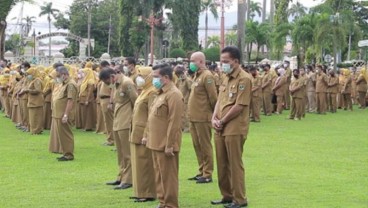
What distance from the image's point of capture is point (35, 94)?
53.1ft

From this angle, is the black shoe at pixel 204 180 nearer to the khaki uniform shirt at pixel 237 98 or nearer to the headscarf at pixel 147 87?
the headscarf at pixel 147 87

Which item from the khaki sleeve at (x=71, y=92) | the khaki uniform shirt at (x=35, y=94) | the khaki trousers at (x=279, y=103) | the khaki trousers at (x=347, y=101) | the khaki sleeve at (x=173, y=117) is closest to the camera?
the khaki sleeve at (x=173, y=117)

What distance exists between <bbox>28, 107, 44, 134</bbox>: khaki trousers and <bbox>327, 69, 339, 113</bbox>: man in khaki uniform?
1220 centimetres

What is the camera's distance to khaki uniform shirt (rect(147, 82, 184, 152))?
7.73 metres

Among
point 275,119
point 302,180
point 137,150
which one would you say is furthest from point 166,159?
point 275,119

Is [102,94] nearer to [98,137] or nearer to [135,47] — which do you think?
[98,137]

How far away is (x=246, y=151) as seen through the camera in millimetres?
13516

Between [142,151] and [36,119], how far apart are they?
8494 millimetres

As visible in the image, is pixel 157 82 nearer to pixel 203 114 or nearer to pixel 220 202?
pixel 220 202

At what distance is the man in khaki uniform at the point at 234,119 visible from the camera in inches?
312

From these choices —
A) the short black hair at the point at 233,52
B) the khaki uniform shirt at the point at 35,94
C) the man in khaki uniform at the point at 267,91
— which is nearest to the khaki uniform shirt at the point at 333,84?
the man in khaki uniform at the point at 267,91

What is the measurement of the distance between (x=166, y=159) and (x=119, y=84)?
7.15ft

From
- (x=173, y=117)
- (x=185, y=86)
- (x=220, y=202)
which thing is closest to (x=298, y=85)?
(x=185, y=86)

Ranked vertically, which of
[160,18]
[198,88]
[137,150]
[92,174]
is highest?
[160,18]
